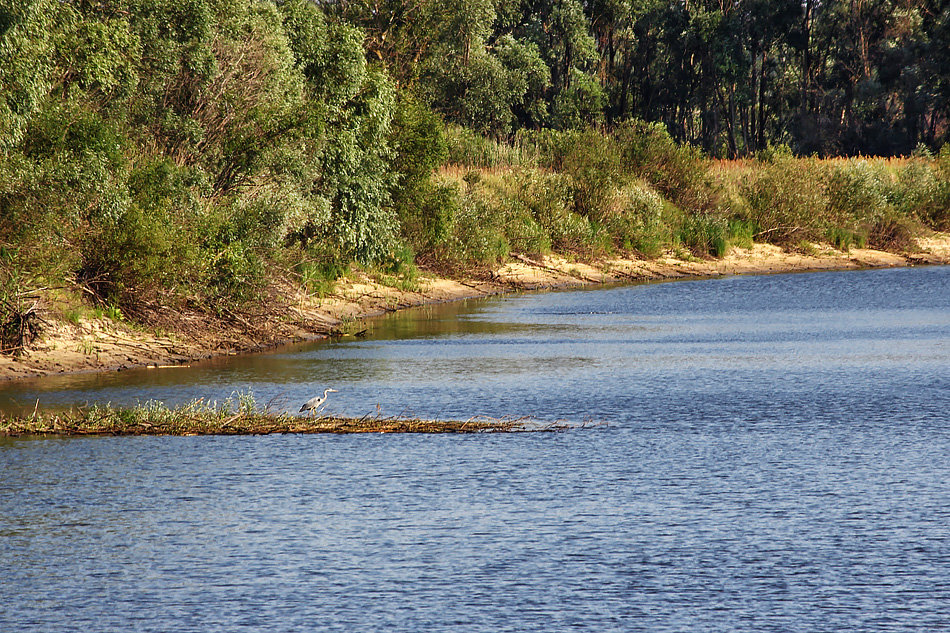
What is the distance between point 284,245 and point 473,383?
44.1 feet

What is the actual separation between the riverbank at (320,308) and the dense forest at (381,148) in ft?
2.04

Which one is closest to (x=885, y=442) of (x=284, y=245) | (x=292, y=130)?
(x=292, y=130)

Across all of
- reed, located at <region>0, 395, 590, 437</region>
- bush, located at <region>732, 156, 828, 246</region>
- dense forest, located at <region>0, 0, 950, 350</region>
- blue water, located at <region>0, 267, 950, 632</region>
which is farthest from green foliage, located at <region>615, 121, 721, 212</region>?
reed, located at <region>0, 395, 590, 437</region>

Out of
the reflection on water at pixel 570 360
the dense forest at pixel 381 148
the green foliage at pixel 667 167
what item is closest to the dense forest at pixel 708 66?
the dense forest at pixel 381 148

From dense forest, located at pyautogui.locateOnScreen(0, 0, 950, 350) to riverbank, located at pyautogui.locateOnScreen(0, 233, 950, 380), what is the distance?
622 millimetres

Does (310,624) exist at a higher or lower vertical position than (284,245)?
lower

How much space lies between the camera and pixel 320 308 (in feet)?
117

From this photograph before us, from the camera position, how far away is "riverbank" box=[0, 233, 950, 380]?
85.1 ft

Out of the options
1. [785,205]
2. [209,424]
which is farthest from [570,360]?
[785,205]

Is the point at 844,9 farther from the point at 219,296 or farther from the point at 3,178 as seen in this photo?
the point at 3,178

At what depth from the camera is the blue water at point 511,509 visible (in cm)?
1063

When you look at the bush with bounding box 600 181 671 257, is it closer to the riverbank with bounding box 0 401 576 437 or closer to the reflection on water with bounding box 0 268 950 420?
the reflection on water with bounding box 0 268 950 420

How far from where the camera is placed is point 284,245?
35.4 metres

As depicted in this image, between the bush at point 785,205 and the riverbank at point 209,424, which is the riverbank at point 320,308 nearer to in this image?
the bush at point 785,205
